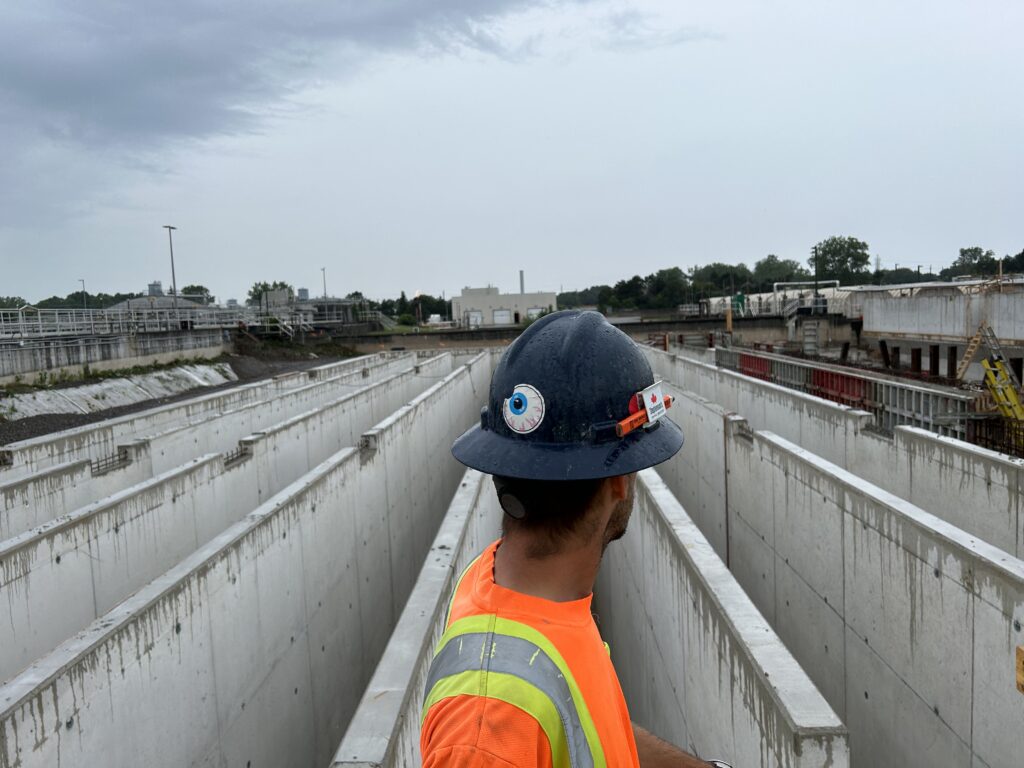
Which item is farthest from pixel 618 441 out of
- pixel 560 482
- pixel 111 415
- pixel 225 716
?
pixel 111 415

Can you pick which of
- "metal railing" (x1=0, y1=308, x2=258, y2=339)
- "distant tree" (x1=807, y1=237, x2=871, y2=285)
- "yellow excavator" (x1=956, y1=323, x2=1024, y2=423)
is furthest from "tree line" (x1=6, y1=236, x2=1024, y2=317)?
"yellow excavator" (x1=956, y1=323, x2=1024, y2=423)

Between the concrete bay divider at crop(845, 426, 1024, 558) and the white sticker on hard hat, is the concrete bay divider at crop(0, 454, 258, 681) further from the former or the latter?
the concrete bay divider at crop(845, 426, 1024, 558)

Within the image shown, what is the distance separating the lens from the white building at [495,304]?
71.4m

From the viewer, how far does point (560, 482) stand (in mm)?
1781

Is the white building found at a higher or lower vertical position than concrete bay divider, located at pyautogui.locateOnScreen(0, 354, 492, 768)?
higher

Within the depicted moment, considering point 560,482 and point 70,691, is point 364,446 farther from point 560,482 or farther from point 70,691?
point 560,482

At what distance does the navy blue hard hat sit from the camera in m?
1.81

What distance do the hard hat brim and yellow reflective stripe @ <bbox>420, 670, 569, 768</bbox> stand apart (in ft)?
1.55

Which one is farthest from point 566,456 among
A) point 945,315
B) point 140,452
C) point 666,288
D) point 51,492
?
point 666,288

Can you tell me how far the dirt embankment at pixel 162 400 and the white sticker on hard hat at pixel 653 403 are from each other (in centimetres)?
1589

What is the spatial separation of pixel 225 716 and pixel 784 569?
5039 millimetres

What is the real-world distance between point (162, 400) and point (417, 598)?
21.0 metres

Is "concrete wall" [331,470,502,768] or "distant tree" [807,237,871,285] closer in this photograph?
"concrete wall" [331,470,502,768]

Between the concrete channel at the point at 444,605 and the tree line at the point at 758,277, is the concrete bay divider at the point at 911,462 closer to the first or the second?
the concrete channel at the point at 444,605
